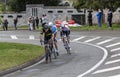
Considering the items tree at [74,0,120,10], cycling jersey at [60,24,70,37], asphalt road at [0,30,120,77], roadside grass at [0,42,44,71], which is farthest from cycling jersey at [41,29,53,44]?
tree at [74,0,120,10]

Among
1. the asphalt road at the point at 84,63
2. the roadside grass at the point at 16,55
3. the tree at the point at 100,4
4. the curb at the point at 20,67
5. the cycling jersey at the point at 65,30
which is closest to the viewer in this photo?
the asphalt road at the point at 84,63

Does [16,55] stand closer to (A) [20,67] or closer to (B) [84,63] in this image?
(A) [20,67]

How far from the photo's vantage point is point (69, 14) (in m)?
59.0

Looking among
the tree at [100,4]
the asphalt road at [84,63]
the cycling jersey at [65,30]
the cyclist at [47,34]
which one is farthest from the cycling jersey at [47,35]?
the tree at [100,4]

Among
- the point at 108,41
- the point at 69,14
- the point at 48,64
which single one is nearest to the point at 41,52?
the point at 48,64

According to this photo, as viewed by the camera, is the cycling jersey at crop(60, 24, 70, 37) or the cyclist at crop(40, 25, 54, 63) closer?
the cyclist at crop(40, 25, 54, 63)

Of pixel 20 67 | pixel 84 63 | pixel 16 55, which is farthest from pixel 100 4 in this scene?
pixel 20 67

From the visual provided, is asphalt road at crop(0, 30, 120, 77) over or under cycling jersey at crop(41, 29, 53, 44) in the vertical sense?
under

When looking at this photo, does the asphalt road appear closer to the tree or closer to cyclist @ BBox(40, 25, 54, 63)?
cyclist @ BBox(40, 25, 54, 63)

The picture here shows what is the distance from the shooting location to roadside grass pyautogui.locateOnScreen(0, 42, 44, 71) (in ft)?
66.7

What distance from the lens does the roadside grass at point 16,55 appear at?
20.3m

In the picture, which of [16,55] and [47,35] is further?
[16,55]

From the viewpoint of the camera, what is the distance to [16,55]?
2306 cm

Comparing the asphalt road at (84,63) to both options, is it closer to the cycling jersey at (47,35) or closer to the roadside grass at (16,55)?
the roadside grass at (16,55)
